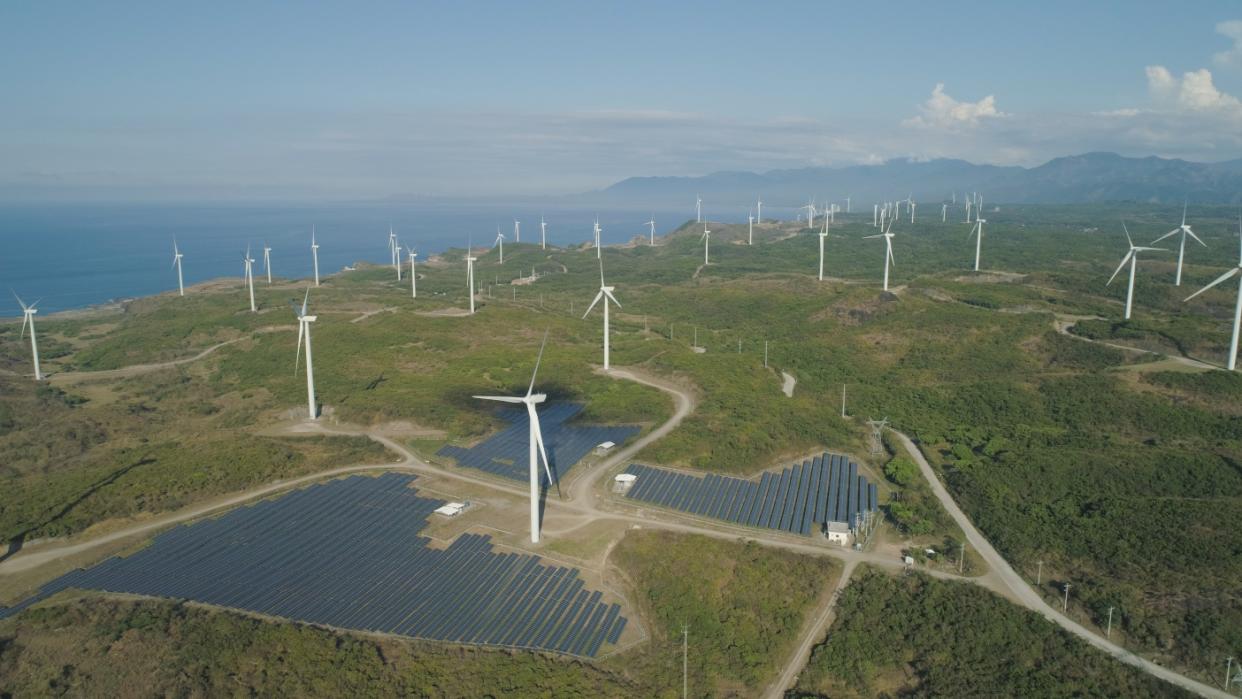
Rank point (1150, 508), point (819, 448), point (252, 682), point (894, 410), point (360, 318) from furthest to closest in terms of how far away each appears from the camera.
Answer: point (360, 318), point (894, 410), point (819, 448), point (1150, 508), point (252, 682)

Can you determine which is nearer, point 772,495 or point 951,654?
point 951,654

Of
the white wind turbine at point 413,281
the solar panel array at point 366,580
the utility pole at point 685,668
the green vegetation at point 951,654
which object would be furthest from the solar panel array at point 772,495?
the white wind turbine at point 413,281

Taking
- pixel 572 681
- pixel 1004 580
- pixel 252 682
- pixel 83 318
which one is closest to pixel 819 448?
pixel 1004 580

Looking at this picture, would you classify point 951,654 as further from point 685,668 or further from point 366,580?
point 366,580

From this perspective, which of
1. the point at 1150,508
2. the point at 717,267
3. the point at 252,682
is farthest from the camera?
the point at 717,267

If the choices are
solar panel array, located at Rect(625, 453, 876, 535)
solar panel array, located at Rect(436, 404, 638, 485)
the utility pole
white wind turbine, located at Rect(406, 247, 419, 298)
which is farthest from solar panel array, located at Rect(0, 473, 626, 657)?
white wind turbine, located at Rect(406, 247, 419, 298)

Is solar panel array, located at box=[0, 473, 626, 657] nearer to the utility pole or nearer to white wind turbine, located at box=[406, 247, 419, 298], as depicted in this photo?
the utility pole

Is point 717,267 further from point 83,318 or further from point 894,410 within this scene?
point 83,318

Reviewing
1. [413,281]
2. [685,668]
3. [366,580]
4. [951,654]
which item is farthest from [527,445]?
[413,281]
